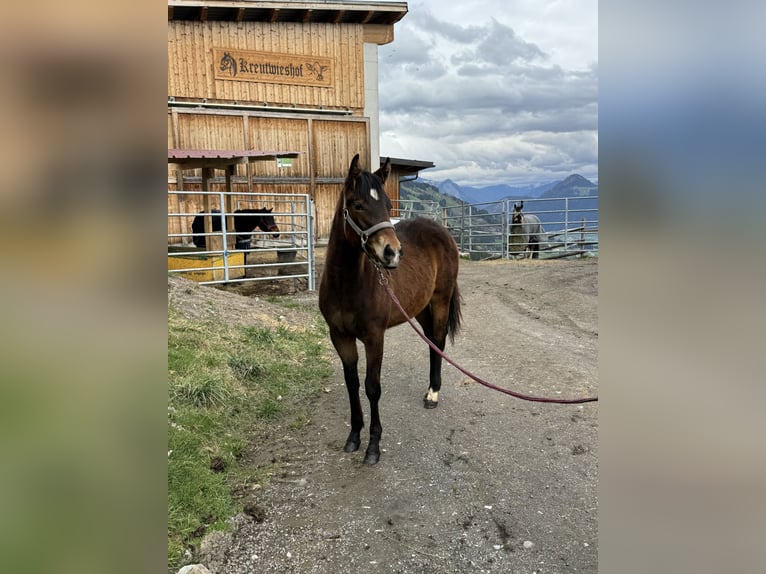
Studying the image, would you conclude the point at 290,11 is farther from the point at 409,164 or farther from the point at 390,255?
the point at 390,255

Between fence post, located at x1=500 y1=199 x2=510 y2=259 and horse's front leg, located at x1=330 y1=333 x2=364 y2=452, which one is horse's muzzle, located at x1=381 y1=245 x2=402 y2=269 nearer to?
horse's front leg, located at x1=330 y1=333 x2=364 y2=452

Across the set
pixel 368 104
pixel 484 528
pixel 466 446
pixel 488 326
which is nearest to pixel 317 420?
pixel 466 446

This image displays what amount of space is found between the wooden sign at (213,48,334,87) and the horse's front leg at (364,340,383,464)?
13.5 m

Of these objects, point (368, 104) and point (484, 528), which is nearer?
point (484, 528)

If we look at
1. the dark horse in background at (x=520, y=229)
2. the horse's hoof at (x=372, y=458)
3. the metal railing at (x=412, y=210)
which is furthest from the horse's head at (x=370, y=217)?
the metal railing at (x=412, y=210)

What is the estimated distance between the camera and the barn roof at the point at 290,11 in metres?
13.4

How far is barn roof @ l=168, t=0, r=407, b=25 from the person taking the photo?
1343 cm

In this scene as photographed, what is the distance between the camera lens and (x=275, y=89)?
47.9 feet

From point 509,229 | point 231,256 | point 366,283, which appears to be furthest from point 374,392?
point 509,229

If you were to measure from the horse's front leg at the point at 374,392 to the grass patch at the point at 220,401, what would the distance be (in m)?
0.74

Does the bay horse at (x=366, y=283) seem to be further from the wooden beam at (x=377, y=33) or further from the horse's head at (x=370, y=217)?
the wooden beam at (x=377, y=33)
